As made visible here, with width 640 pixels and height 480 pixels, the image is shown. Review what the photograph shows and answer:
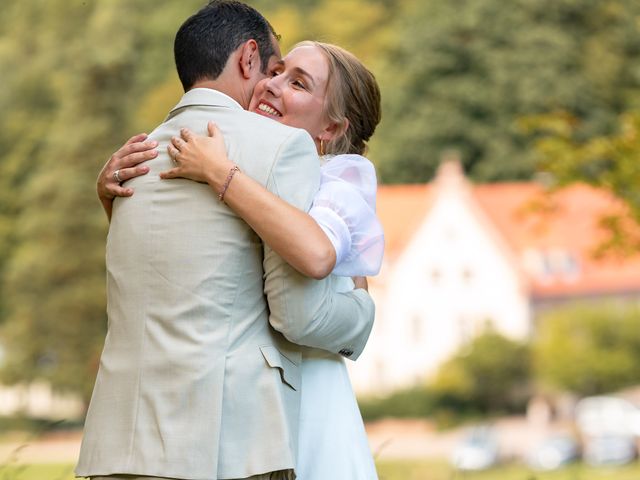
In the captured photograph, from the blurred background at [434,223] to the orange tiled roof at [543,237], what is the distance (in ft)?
0.21

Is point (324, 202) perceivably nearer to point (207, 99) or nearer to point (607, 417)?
point (207, 99)

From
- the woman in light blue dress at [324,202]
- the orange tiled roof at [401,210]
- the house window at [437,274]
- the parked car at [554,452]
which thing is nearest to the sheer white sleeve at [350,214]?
the woman in light blue dress at [324,202]

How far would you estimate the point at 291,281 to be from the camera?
190 cm

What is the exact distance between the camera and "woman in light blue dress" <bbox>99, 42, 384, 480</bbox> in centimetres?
189

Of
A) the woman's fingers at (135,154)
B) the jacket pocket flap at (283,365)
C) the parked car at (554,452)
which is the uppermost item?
the parked car at (554,452)

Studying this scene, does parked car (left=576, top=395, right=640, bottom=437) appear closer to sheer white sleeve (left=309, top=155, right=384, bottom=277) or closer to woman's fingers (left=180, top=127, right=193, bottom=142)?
sheer white sleeve (left=309, top=155, right=384, bottom=277)

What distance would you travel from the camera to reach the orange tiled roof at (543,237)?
35.3 metres

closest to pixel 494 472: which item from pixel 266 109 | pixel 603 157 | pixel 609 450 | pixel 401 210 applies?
pixel 609 450

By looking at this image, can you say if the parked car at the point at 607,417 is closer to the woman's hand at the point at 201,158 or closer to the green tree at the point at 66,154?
the green tree at the point at 66,154

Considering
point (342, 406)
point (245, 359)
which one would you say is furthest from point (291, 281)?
point (342, 406)

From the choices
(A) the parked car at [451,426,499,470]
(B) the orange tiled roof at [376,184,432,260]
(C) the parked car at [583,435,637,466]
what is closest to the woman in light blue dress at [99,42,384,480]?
(A) the parked car at [451,426,499,470]

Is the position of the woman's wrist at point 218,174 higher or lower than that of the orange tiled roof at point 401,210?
lower

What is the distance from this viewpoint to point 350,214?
2014 mm

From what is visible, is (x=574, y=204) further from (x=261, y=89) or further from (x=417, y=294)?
(x=261, y=89)
